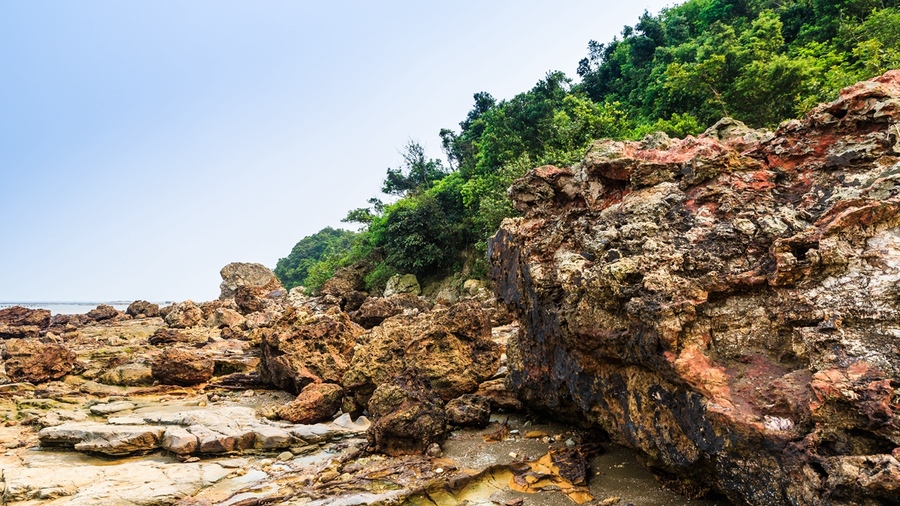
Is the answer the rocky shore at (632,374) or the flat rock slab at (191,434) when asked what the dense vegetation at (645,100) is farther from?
the flat rock slab at (191,434)

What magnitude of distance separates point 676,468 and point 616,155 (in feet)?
10.5

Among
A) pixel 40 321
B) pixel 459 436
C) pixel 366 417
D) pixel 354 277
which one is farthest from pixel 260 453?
pixel 40 321

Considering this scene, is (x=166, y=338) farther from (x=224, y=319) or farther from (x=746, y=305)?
(x=746, y=305)

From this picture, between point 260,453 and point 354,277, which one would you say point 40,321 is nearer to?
point 354,277

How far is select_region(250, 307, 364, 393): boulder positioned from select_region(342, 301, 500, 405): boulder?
4.15 ft

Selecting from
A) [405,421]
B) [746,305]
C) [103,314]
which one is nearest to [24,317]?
[103,314]

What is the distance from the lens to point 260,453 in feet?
19.9

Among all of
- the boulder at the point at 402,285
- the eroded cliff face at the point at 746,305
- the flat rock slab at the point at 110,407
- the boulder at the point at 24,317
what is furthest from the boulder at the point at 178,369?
the boulder at the point at 24,317

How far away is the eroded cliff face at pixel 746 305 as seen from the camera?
2.90 metres

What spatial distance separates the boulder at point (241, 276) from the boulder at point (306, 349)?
26.3 m

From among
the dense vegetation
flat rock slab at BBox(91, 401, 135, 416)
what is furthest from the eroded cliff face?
the dense vegetation

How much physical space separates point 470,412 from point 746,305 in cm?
385

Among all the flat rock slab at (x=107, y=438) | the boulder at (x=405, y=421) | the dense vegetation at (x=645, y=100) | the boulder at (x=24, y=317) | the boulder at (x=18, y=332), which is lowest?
the boulder at (x=405, y=421)

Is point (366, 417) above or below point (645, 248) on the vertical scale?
below
